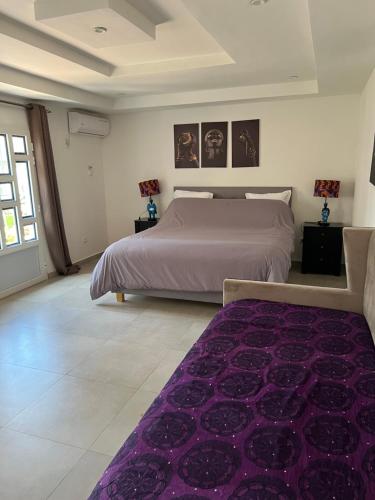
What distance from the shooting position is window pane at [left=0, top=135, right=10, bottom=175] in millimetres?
4090

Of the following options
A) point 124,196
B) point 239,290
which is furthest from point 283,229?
point 124,196

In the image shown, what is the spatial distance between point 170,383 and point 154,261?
2.10 m

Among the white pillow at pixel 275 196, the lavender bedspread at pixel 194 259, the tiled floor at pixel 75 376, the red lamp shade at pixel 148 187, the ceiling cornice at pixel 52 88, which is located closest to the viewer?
the tiled floor at pixel 75 376

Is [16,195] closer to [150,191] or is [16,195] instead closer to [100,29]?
[150,191]

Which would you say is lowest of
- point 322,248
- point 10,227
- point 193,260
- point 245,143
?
point 322,248

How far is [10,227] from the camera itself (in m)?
4.27

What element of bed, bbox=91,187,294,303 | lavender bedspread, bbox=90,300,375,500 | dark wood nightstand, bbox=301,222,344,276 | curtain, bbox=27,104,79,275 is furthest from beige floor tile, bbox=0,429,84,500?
dark wood nightstand, bbox=301,222,344,276

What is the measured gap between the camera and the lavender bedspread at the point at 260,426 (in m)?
1.02

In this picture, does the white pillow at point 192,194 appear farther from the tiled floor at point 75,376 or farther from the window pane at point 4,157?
the window pane at point 4,157

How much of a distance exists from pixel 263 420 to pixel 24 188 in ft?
13.5

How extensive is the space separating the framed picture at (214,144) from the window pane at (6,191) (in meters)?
2.56

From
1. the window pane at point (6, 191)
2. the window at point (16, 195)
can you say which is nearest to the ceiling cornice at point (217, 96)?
the window at point (16, 195)

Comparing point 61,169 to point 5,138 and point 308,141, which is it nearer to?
point 5,138

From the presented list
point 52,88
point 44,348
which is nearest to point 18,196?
point 52,88
